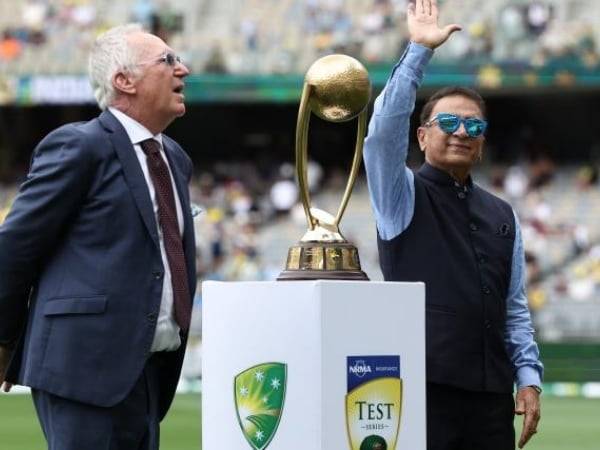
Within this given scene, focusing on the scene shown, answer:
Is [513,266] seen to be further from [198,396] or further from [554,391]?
[554,391]

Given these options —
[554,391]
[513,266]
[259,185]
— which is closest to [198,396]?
[554,391]

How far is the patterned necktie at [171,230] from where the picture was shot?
16.8 ft

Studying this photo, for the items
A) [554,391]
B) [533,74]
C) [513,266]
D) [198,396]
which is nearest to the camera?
[513,266]

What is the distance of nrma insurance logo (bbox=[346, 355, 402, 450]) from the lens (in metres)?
4.60

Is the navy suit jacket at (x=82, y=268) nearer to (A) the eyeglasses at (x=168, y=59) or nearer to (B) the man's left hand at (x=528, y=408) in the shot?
(A) the eyeglasses at (x=168, y=59)

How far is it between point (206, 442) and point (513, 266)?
1470mm

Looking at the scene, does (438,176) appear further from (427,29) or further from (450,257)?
(427,29)

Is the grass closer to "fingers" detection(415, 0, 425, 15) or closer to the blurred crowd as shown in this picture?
"fingers" detection(415, 0, 425, 15)

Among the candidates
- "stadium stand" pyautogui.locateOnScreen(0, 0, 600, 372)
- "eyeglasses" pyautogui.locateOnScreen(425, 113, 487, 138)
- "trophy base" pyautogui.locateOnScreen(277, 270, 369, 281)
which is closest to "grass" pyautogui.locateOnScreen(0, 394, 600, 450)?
"stadium stand" pyautogui.locateOnScreen(0, 0, 600, 372)

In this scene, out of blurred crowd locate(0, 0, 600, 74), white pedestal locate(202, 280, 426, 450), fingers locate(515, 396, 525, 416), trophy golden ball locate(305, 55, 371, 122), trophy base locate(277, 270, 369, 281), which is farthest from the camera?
blurred crowd locate(0, 0, 600, 74)

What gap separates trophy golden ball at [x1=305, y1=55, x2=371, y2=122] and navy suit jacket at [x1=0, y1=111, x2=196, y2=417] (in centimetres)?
65

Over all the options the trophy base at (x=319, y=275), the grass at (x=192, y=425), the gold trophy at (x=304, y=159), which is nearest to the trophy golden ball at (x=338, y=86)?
the gold trophy at (x=304, y=159)

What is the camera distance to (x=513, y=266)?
572 cm

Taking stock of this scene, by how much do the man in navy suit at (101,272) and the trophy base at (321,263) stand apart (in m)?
0.49
